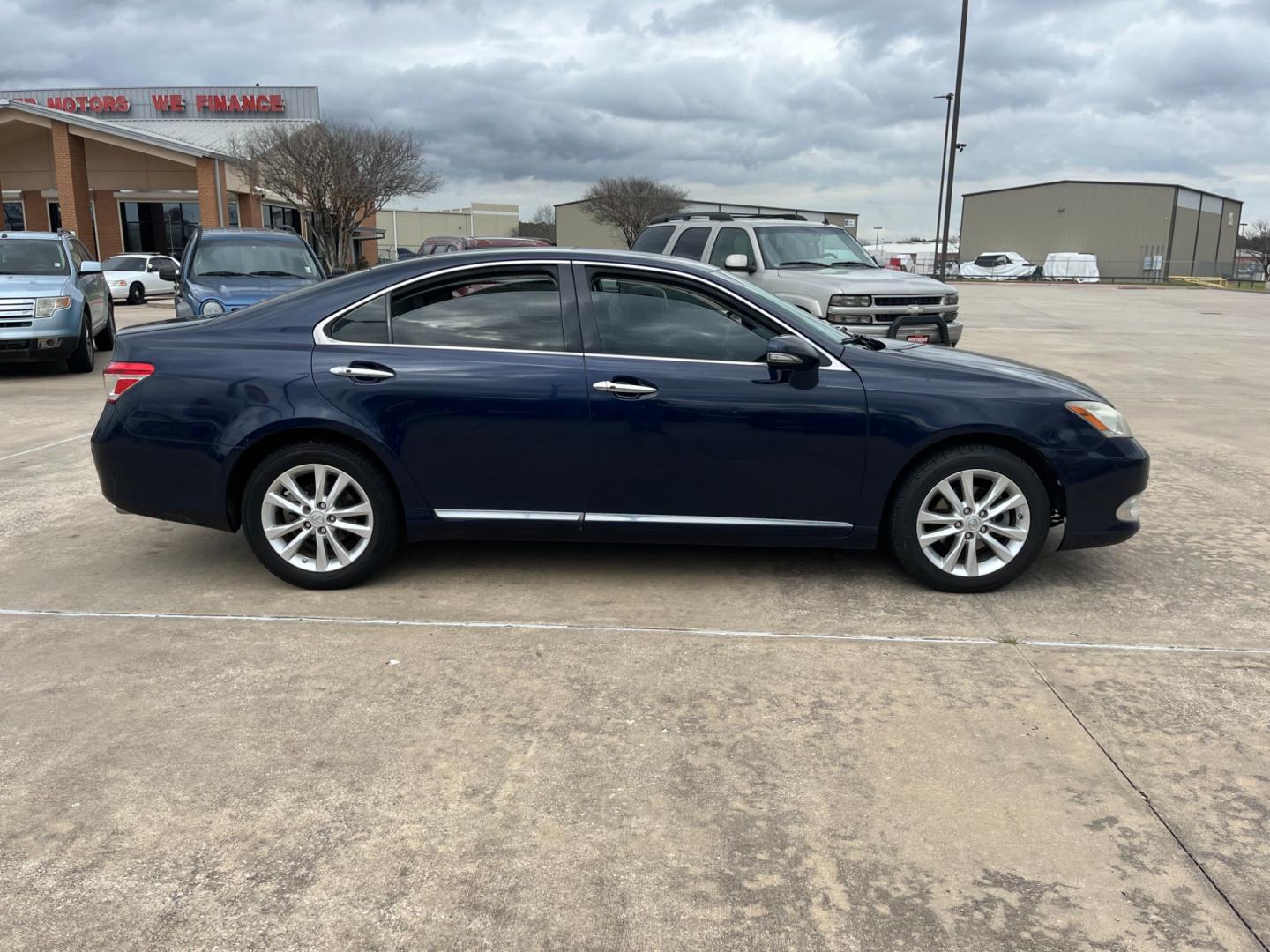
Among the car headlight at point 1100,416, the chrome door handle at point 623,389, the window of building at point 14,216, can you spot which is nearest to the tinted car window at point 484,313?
the chrome door handle at point 623,389

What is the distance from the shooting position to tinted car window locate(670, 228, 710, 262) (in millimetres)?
12586

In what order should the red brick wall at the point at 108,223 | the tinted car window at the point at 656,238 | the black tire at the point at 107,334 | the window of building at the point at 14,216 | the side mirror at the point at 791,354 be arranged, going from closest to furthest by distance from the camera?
1. the side mirror at the point at 791,354
2. the tinted car window at the point at 656,238
3. the black tire at the point at 107,334
4. the red brick wall at the point at 108,223
5. the window of building at the point at 14,216

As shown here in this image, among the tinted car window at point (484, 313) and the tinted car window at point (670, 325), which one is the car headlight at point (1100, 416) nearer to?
the tinted car window at point (670, 325)

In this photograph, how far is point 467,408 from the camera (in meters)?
4.76

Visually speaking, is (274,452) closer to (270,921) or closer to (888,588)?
(270,921)

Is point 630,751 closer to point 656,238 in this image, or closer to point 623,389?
point 623,389

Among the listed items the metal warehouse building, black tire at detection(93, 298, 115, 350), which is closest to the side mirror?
black tire at detection(93, 298, 115, 350)

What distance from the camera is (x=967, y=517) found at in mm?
4871

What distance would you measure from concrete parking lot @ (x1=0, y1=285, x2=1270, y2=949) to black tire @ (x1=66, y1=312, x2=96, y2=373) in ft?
26.6

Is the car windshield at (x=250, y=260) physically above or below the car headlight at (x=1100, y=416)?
above

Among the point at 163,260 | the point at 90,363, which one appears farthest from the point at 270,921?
the point at 163,260

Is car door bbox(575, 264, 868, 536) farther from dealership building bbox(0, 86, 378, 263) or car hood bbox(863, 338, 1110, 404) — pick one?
dealership building bbox(0, 86, 378, 263)

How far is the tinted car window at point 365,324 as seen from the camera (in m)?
4.89

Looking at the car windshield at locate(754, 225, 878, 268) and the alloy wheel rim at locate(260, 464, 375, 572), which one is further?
the car windshield at locate(754, 225, 878, 268)
